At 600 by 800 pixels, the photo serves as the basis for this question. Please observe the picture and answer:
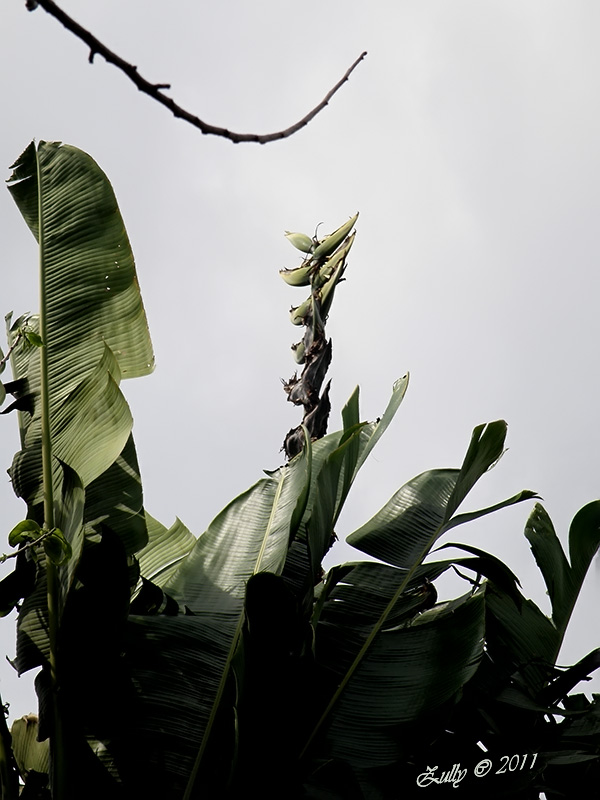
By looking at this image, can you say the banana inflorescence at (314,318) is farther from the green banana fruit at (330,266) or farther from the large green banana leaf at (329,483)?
the large green banana leaf at (329,483)

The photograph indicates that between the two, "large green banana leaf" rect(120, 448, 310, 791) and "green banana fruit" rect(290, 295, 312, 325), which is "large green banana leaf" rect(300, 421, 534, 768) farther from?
"green banana fruit" rect(290, 295, 312, 325)

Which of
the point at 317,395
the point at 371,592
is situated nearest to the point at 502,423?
the point at 371,592

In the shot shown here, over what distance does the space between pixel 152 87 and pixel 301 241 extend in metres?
2.74

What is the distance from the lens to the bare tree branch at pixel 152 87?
0.60 m

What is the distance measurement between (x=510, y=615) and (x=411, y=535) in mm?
506

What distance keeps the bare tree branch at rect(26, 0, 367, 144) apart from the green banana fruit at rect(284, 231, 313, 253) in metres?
2.52

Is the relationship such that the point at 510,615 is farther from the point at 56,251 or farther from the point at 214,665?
the point at 56,251

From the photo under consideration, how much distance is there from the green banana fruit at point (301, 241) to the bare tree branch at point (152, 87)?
8.25ft

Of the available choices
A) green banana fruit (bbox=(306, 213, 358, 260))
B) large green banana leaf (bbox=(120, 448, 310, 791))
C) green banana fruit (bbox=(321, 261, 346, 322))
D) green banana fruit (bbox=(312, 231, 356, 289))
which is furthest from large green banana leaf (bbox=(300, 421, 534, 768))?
green banana fruit (bbox=(306, 213, 358, 260))

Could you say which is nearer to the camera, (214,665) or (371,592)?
(214,665)

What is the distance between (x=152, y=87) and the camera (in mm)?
665

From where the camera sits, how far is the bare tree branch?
0.60 m

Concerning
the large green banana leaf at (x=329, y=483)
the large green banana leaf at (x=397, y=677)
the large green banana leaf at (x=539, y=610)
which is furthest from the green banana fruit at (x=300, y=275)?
the large green banana leaf at (x=397, y=677)

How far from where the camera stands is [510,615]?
2615 millimetres
